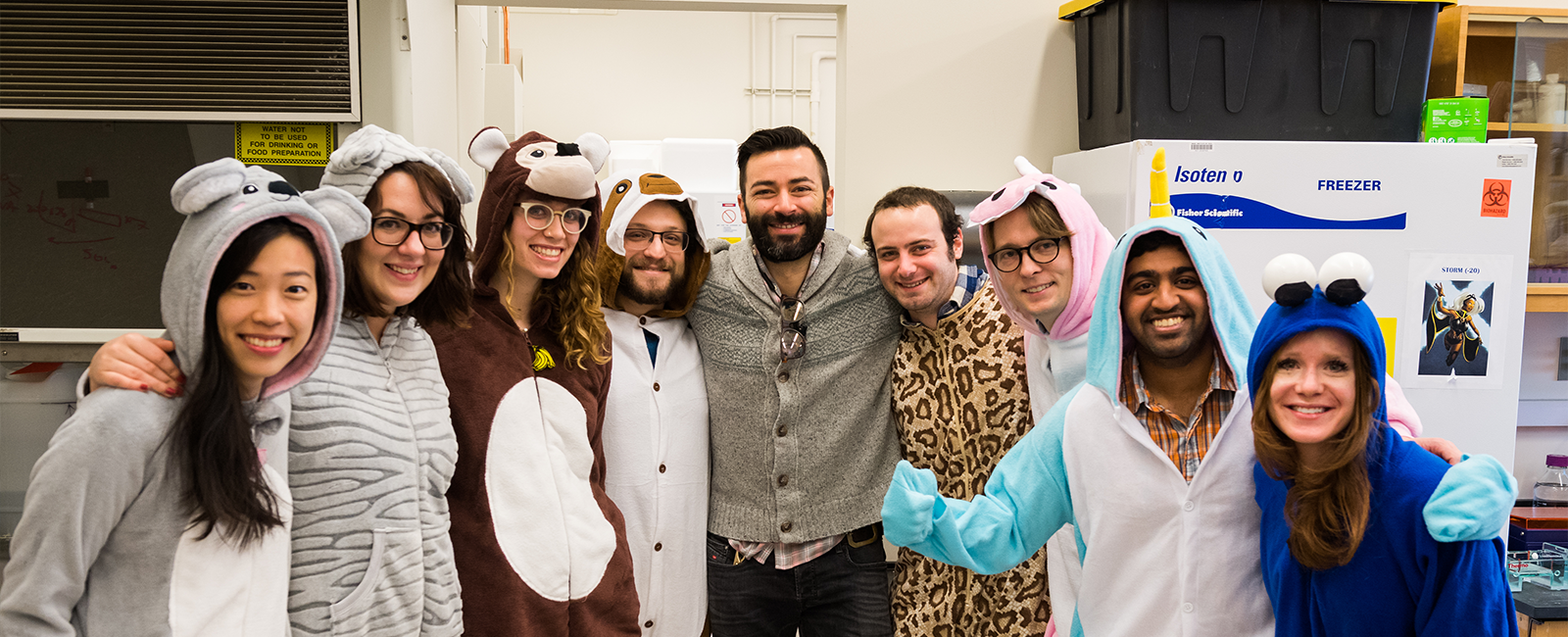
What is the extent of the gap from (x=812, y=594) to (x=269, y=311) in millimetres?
1419

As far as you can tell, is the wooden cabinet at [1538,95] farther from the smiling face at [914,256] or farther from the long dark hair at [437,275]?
the long dark hair at [437,275]

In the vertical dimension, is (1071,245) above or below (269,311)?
above

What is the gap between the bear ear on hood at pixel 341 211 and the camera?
4.30 ft

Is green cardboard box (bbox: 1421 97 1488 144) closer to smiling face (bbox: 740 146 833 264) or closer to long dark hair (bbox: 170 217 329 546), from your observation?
smiling face (bbox: 740 146 833 264)

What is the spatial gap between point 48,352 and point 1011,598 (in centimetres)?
243

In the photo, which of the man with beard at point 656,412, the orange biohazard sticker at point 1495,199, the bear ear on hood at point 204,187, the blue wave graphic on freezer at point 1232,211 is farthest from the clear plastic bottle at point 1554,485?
the bear ear on hood at point 204,187

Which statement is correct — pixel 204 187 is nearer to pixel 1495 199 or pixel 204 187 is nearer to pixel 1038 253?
pixel 1038 253

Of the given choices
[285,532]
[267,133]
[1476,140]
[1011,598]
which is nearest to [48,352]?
[267,133]

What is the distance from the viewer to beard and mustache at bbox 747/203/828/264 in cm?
221

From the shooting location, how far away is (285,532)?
126cm

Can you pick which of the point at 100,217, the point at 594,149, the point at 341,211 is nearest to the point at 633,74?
the point at 100,217

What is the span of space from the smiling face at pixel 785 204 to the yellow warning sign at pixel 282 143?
1.13 metres

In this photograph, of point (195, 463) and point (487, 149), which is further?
point (487, 149)

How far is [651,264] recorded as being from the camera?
2.19 meters
